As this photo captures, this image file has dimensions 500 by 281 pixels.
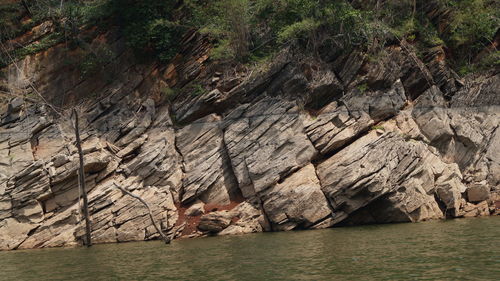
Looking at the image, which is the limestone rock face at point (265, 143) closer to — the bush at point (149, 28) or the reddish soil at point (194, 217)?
the reddish soil at point (194, 217)

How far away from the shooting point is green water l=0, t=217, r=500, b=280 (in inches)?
568

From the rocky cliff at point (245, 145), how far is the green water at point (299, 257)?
2.25m

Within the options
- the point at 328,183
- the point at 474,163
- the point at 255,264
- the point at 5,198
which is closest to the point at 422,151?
the point at 474,163

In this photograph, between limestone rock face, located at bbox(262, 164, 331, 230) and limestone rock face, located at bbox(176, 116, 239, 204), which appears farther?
limestone rock face, located at bbox(176, 116, 239, 204)

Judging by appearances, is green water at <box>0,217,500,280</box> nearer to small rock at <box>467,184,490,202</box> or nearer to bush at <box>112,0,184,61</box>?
small rock at <box>467,184,490,202</box>

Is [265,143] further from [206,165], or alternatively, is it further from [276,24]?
[276,24]


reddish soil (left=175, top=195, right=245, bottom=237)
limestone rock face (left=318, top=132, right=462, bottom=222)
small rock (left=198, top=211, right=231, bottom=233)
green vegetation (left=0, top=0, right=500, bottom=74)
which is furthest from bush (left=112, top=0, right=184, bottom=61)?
limestone rock face (left=318, top=132, right=462, bottom=222)

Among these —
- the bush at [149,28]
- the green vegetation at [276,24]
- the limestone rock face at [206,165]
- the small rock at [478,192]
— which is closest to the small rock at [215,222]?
the limestone rock face at [206,165]

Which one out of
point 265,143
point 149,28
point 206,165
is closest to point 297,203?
point 265,143

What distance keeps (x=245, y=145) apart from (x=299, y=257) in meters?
13.2

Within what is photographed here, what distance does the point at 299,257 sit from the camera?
17.7 m

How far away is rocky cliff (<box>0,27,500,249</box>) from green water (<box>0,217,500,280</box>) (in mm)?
2252

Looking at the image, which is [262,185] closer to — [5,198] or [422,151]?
[422,151]

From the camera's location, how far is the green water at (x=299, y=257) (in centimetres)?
1443
